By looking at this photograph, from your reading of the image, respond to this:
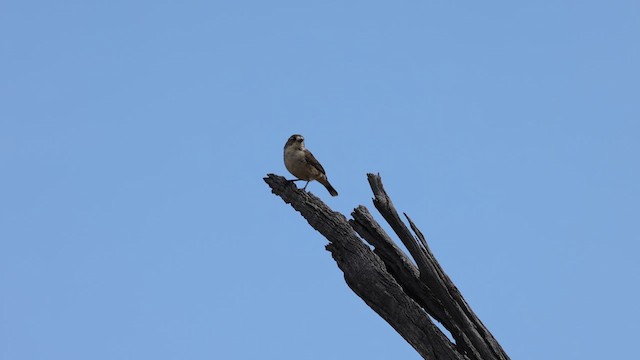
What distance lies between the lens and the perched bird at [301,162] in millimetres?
13032

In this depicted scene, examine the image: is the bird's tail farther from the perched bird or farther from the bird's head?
the bird's head

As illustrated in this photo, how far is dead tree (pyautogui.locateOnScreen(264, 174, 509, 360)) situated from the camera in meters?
9.28

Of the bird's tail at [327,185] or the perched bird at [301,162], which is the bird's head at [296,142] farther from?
the bird's tail at [327,185]

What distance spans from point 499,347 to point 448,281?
0.80 metres

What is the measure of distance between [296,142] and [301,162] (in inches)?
18.6

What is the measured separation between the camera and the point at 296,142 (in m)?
13.4

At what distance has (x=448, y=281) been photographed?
9422 mm

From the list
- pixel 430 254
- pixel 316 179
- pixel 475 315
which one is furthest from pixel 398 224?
pixel 316 179

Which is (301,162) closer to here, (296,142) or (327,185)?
(296,142)

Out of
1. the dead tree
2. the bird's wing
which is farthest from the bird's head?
the dead tree

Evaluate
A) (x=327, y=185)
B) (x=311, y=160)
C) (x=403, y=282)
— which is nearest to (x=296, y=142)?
(x=311, y=160)

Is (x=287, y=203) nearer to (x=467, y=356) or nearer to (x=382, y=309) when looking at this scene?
(x=382, y=309)

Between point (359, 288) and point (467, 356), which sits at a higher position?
point (359, 288)

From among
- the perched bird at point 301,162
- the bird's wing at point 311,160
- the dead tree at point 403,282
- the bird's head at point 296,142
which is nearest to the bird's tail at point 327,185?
the perched bird at point 301,162
